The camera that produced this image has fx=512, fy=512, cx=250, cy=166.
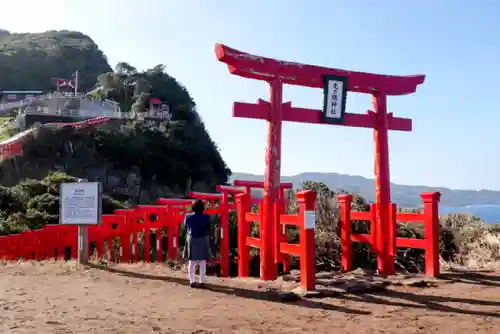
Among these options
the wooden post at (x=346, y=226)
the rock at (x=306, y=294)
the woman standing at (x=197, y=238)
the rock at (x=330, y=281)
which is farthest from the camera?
the wooden post at (x=346, y=226)

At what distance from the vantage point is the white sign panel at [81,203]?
9805 millimetres

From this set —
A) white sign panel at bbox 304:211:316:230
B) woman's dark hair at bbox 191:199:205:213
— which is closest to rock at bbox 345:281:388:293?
white sign panel at bbox 304:211:316:230

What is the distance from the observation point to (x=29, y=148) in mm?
40688

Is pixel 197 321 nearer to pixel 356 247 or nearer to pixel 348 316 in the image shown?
pixel 348 316

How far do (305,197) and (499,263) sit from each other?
505cm

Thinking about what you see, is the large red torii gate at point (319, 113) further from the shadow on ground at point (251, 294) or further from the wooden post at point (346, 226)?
the shadow on ground at point (251, 294)

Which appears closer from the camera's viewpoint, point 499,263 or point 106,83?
point 499,263

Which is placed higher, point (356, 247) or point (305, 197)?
point (305, 197)

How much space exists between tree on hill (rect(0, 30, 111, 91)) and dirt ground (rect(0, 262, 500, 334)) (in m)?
79.5

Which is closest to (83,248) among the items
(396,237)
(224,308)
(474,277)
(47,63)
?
(224,308)

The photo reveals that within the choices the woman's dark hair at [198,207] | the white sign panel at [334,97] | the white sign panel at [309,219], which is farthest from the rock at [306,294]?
the white sign panel at [334,97]

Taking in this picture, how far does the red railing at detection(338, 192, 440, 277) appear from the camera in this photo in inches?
311

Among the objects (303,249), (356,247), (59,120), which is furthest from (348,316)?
(59,120)

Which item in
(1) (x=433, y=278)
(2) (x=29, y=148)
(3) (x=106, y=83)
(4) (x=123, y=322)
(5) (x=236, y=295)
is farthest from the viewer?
(3) (x=106, y=83)
